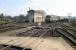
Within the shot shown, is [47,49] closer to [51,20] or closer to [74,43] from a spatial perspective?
[74,43]

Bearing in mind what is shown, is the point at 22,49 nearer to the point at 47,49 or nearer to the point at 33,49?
the point at 33,49

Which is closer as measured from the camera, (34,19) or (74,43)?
(74,43)

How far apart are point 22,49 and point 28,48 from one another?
1.35ft

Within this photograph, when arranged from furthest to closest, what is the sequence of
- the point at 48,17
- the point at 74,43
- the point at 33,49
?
the point at 48,17, the point at 74,43, the point at 33,49

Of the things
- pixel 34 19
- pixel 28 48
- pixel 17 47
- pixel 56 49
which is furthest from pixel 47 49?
pixel 34 19

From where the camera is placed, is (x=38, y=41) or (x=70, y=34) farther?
(x=70, y=34)

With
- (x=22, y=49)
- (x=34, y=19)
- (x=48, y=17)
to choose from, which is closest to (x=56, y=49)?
(x=22, y=49)

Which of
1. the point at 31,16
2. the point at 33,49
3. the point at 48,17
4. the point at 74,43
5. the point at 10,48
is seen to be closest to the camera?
the point at 33,49

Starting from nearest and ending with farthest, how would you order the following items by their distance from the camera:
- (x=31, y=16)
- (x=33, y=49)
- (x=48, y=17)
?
(x=33, y=49) < (x=31, y=16) < (x=48, y=17)

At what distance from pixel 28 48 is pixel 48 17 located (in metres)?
40.4

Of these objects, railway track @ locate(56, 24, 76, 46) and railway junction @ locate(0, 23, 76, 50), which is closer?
railway junction @ locate(0, 23, 76, 50)

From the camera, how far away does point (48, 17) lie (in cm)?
4891

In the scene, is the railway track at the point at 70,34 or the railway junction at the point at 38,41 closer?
the railway junction at the point at 38,41

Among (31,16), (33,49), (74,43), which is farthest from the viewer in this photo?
(31,16)
